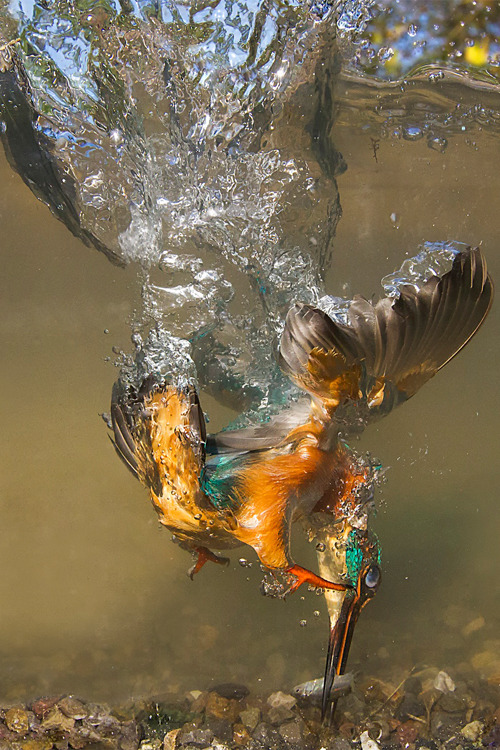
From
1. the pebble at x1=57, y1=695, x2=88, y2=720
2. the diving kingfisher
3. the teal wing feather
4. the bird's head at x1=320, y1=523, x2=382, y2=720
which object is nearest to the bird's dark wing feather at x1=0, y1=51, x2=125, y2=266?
the diving kingfisher

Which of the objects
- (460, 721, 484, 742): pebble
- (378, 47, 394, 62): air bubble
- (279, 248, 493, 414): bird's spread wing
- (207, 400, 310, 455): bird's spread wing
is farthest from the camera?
(460, 721, 484, 742): pebble

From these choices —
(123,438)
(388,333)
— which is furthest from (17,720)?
(388,333)

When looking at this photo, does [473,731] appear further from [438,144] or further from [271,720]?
[438,144]

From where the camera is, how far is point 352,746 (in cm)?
167

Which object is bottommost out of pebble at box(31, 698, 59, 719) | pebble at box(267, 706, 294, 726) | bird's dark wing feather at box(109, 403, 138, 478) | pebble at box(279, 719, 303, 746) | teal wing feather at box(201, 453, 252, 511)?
pebble at box(31, 698, 59, 719)

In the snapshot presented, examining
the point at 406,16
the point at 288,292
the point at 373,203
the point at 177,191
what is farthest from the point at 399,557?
the point at 406,16

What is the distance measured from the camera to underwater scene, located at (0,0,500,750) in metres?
1.13

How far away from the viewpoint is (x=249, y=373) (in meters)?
1.65

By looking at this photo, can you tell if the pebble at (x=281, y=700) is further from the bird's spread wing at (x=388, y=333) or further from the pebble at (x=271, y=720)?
the bird's spread wing at (x=388, y=333)

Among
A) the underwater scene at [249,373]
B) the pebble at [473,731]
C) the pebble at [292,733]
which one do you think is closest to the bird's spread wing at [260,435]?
the underwater scene at [249,373]

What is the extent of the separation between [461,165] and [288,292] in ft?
2.34

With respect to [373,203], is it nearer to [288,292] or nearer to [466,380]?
[288,292]

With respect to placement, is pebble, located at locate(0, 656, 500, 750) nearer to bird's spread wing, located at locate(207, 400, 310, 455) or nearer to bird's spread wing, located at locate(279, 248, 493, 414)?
bird's spread wing, located at locate(207, 400, 310, 455)

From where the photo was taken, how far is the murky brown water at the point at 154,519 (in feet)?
6.29
